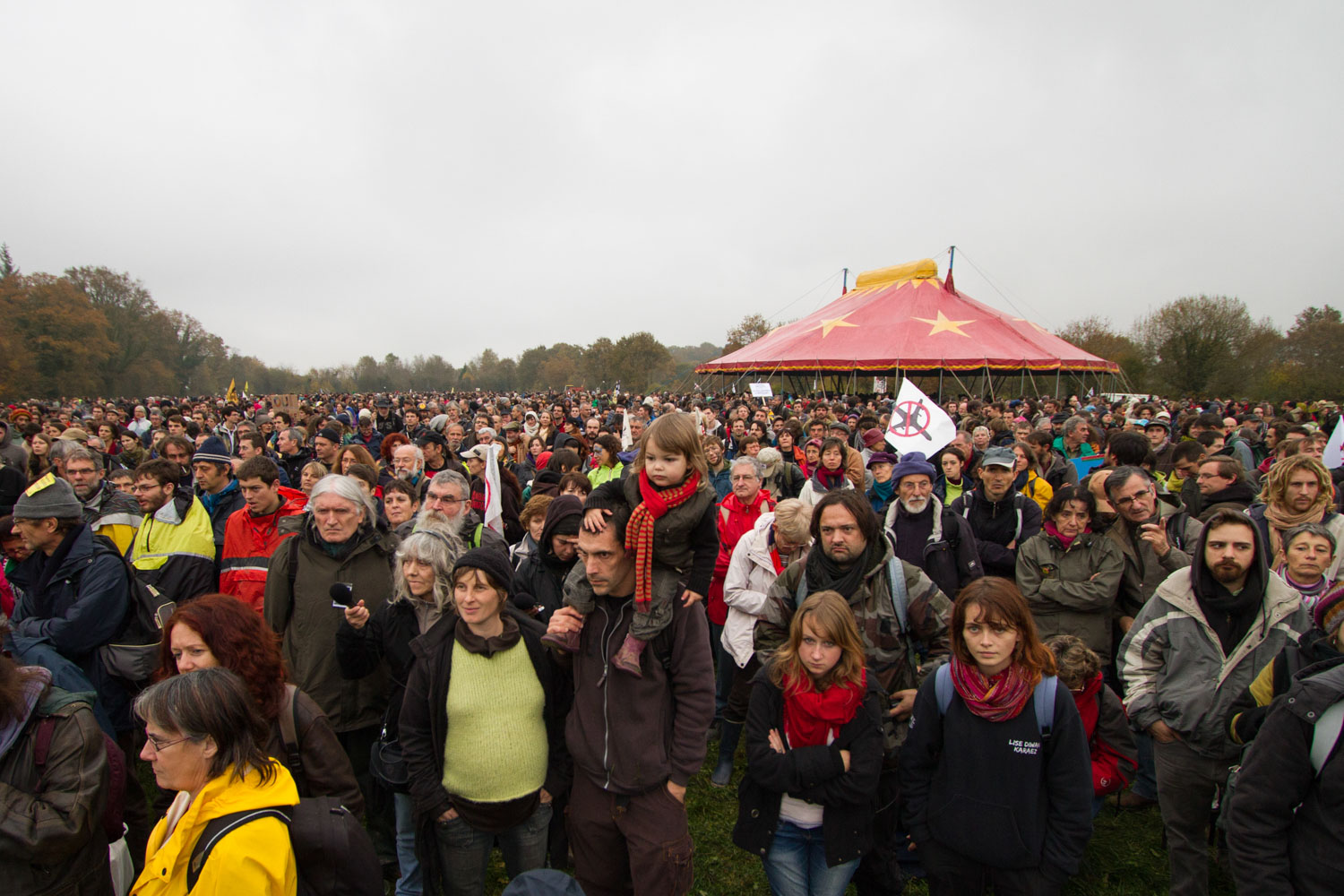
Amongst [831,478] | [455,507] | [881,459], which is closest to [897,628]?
[881,459]

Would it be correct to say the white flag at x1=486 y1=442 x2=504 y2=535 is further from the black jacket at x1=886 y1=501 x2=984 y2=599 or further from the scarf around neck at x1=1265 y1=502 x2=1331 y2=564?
the scarf around neck at x1=1265 y1=502 x2=1331 y2=564

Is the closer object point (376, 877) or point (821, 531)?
point (376, 877)

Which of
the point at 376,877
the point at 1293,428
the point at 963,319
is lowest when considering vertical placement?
the point at 376,877

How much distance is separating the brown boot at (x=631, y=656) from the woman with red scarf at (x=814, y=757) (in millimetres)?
683

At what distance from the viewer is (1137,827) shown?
12.7ft

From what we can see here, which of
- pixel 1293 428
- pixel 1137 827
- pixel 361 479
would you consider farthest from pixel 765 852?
pixel 1293 428

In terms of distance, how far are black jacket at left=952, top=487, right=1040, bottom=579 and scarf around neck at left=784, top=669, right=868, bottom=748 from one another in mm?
2696

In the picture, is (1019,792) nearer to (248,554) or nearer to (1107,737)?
(1107,737)

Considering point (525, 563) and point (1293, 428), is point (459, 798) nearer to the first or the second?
point (525, 563)

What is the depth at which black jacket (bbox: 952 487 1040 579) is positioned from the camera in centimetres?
478

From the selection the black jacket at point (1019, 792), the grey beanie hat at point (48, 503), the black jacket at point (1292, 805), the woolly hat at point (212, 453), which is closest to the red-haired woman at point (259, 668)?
the grey beanie hat at point (48, 503)

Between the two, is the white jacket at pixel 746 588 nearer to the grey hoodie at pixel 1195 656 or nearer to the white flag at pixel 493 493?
the grey hoodie at pixel 1195 656

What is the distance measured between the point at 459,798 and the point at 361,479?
3.23 m

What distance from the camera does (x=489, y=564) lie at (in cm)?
252
